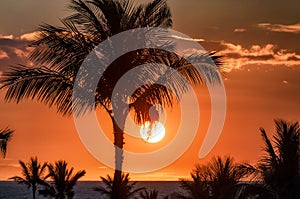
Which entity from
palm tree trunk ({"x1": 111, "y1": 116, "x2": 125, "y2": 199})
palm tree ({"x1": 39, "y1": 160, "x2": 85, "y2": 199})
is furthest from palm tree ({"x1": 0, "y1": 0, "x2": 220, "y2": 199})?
palm tree ({"x1": 39, "y1": 160, "x2": 85, "y2": 199})

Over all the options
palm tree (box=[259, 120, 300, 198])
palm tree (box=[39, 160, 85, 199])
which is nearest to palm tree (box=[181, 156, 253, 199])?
palm tree (box=[259, 120, 300, 198])

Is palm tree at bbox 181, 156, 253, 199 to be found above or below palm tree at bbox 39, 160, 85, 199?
below

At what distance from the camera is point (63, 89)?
16391 mm

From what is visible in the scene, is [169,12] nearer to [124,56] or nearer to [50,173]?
[124,56]

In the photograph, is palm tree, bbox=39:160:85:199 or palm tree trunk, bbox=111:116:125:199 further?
palm tree, bbox=39:160:85:199

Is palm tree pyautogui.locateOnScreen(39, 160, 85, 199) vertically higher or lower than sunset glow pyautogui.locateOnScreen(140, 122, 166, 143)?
higher

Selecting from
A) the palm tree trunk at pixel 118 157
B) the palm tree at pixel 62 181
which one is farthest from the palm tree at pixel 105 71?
the palm tree at pixel 62 181

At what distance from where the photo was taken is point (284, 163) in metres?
19.9

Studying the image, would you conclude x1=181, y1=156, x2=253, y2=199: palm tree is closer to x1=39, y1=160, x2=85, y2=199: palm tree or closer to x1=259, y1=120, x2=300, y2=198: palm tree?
x1=259, y1=120, x2=300, y2=198: palm tree

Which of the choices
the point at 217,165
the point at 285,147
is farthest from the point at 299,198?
the point at 217,165

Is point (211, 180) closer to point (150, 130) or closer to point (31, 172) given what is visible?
point (150, 130)

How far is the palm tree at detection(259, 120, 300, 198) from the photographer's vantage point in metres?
19.5

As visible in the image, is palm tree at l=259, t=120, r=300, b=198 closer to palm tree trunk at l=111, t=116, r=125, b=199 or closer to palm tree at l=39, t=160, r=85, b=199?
palm tree trunk at l=111, t=116, r=125, b=199

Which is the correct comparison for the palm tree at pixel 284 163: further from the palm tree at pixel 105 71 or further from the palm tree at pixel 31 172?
the palm tree at pixel 31 172
